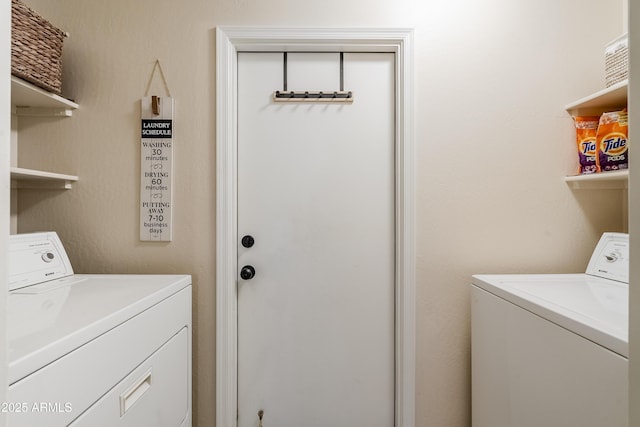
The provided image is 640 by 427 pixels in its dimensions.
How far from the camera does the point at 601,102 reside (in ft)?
4.52

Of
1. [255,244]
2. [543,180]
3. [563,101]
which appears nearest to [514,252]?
[543,180]

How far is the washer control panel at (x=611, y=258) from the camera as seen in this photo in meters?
1.25

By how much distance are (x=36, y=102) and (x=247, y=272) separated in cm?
116

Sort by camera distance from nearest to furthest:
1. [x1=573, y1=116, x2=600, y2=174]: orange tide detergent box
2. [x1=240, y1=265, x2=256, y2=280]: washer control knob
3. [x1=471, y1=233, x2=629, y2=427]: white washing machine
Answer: [x1=471, y1=233, x2=629, y2=427]: white washing machine → [x1=573, y1=116, x2=600, y2=174]: orange tide detergent box → [x1=240, y1=265, x2=256, y2=280]: washer control knob

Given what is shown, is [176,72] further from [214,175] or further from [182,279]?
[182,279]

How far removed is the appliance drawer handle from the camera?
2.83 feet

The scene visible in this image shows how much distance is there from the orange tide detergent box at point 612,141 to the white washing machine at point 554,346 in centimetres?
30

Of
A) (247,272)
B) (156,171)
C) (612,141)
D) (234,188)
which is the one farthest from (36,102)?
(612,141)

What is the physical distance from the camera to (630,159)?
1.16 feet

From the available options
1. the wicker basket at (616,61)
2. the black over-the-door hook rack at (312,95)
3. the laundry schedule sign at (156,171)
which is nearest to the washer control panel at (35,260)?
the laundry schedule sign at (156,171)

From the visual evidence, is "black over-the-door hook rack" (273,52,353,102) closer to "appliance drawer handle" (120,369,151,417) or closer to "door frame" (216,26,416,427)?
"door frame" (216,26,416,427)

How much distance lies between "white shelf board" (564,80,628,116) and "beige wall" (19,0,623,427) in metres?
0.05

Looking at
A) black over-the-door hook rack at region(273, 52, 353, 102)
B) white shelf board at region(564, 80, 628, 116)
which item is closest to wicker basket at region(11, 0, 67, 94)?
black over-the-door hook rack at region(273, 52, 353, 102)

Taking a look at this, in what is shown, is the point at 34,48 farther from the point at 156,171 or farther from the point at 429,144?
the point at 429,144
